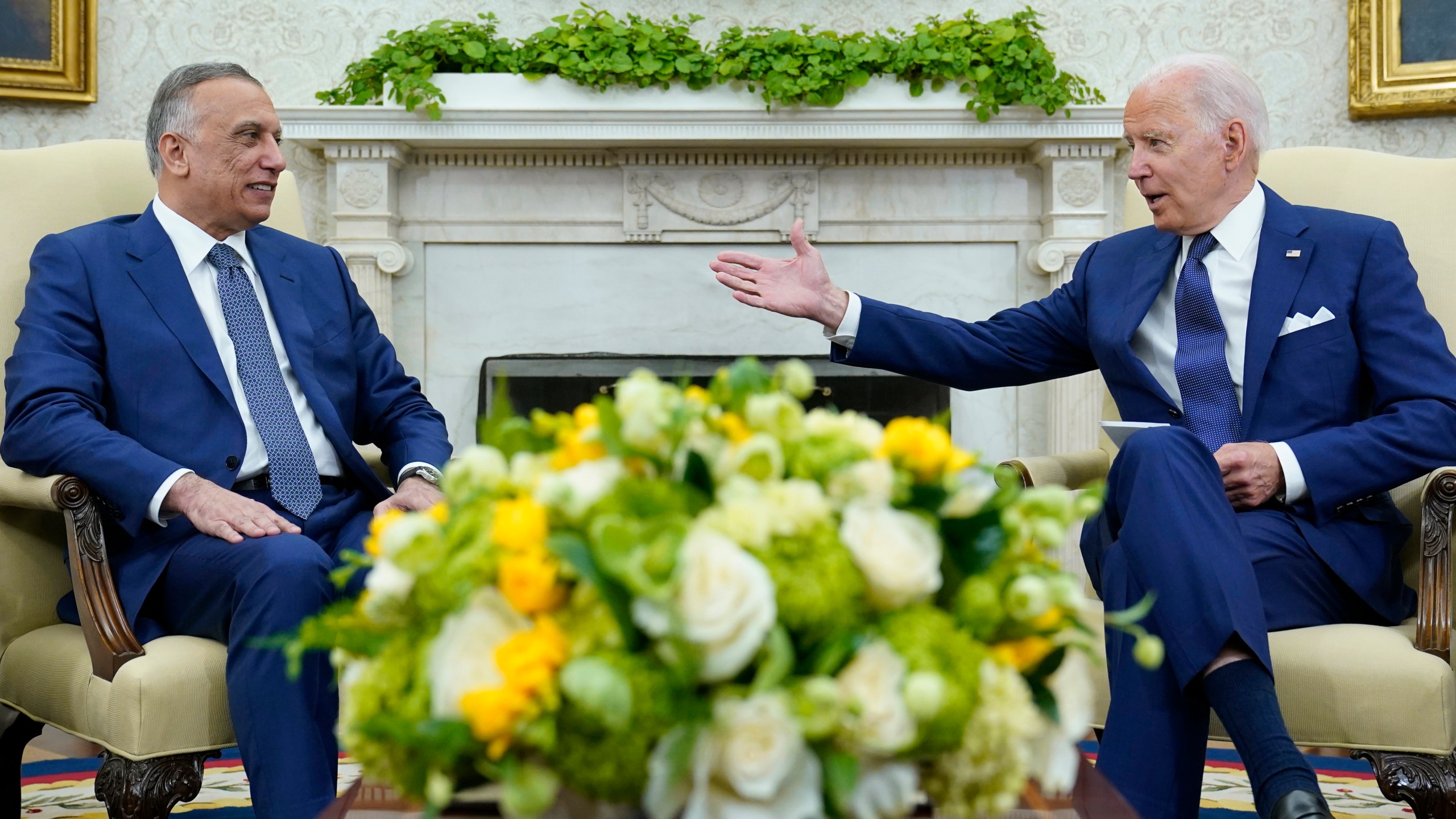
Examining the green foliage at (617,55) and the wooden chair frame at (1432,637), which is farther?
the green foliage at (617,55)

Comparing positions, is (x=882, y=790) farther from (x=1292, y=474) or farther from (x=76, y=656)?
(x=76, y=656)

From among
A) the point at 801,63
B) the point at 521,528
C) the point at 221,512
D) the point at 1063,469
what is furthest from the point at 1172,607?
the point at 801,63

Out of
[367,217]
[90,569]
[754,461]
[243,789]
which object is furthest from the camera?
[367,217]

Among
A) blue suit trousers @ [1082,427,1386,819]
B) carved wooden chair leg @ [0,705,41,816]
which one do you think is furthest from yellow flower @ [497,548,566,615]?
carved wooden chair leg @ [0,705,41,816]

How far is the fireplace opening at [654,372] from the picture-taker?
369 cm

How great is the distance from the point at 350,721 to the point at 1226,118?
6.09 ft

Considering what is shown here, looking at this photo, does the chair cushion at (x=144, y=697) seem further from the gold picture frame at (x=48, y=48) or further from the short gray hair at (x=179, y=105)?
the gold picture frame at (x=48, y=48)

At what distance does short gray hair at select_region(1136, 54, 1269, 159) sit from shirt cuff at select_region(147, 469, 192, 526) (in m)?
1.74

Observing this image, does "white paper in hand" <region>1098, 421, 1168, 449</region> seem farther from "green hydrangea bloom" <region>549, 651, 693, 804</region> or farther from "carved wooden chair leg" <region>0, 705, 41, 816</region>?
"carved wooden chair leg" <region>0, 705, 41, 816</region>

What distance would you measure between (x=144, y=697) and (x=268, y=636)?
164mm

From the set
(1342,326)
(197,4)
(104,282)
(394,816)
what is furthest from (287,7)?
(394,816)

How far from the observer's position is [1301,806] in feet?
4.20

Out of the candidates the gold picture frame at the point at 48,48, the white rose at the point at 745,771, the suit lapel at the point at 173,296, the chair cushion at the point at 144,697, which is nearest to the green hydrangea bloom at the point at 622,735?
the white rose at the point at 745,771

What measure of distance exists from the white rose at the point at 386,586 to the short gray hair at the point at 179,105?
1551 millimetres
